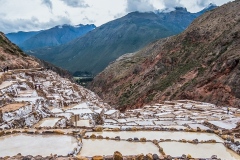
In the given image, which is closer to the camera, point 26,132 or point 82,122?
point 26,132

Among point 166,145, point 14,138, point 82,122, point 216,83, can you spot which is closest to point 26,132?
point 14,138

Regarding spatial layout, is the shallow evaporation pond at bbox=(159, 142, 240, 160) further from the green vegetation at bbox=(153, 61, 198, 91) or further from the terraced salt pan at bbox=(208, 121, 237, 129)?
the green vegetation at bbox=(153, 61, 198, 91)

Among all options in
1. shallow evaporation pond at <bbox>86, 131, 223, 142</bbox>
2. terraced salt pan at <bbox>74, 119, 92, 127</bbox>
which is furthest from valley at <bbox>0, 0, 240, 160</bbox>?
terraced salt pan at <bbox>74, 119, 92, 127</bbox>

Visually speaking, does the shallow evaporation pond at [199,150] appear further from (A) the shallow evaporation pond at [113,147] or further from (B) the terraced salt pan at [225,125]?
(B) the terraced salt pan at [225,125]

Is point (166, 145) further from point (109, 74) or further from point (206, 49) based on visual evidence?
point (109, 74)

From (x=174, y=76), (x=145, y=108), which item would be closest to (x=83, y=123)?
(x=145, y=108)

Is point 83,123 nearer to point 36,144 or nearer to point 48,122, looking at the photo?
point 48,122

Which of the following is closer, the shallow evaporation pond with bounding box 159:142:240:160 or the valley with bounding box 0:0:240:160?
the shallow evaporation pond with bounding box 159:142:240:160

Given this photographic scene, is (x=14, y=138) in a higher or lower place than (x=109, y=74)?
lower
